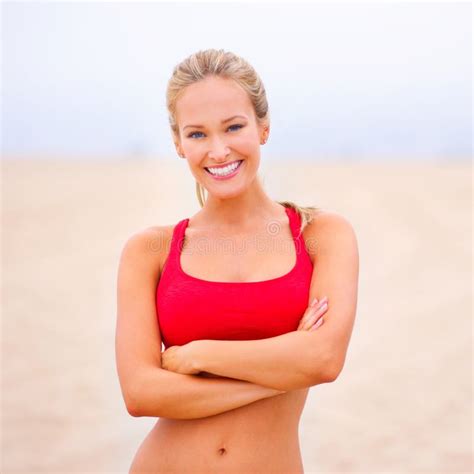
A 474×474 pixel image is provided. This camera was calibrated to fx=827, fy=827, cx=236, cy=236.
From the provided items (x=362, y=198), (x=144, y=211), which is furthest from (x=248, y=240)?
(x=362, y=198)

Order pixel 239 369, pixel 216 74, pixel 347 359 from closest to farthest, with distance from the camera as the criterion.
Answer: pixel 239 369
pixel 216 74
pixel 347 359

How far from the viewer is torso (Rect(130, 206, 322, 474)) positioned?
9.90 feet

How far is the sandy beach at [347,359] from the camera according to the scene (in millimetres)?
7348

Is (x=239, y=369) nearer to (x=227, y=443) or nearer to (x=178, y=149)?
(x=227, y=443)

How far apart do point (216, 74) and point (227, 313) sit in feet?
2.91

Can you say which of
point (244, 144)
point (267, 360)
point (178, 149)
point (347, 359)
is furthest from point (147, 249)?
point (347, 359)

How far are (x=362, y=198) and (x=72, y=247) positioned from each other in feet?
36.8

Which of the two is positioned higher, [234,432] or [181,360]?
[181,360]

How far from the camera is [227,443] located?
302 centimetres

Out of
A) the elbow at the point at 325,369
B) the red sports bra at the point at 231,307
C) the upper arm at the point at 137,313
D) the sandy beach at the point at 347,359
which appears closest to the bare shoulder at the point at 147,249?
the upper arm at the point at 137,313

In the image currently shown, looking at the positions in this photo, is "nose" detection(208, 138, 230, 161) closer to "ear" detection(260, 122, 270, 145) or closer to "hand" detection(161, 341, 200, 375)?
"ear" detection(260, 122, 270, 145)

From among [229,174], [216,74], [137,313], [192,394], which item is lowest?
[192,394]

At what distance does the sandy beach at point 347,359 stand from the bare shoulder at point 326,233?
1.26 ft

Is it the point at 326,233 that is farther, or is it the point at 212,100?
the point at 326,233
